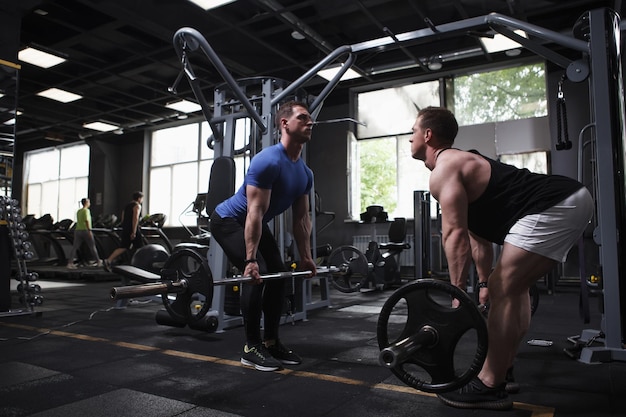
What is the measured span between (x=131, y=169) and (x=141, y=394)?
9576 millimetres

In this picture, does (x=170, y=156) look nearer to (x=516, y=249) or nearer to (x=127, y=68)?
(x=127, y=68)

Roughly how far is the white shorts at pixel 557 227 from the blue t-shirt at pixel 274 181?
1.06 metres

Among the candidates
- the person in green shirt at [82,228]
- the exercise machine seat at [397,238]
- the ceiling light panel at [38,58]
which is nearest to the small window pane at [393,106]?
the exercise machine seat at [397,238]

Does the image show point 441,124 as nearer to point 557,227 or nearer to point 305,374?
point 557,227

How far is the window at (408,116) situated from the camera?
6383 millimetres

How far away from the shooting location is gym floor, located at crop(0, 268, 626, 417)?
161 centimetres

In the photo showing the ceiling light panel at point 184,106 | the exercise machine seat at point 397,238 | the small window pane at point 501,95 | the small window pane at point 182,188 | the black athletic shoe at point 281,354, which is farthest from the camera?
the small window pane at point 182,188

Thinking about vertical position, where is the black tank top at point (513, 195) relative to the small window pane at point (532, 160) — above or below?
below

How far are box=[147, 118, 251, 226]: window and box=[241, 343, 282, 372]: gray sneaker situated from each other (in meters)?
7.42

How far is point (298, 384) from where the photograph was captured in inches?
74.7

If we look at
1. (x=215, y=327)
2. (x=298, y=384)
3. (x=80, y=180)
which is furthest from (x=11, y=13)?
(x=80, y=180)

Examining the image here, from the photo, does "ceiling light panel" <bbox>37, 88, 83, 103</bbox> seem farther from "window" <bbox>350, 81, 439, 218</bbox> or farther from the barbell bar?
the barbell bar

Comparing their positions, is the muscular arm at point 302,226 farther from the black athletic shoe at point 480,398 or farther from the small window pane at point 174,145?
the small window pane at point 174,145

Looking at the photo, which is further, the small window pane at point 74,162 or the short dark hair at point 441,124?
the small window pane at point 74,162
